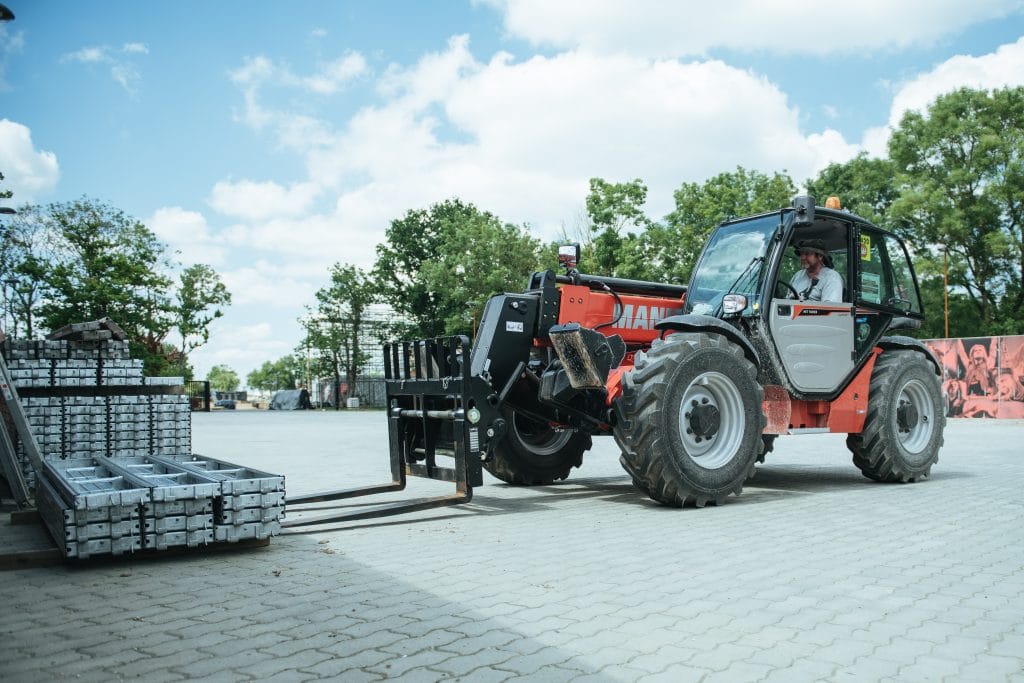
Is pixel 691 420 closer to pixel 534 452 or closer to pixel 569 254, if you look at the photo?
pixel 569 254

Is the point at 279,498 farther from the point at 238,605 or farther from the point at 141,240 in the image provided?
the point at 141,240

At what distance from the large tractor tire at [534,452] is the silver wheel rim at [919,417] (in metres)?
3.58

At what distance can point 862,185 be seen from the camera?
45875 millimetres

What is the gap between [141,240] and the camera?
124 ft

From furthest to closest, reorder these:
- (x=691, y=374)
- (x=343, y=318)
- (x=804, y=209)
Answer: (x=343, y=318) → (x=804, y=209) → (x=691, y=374)

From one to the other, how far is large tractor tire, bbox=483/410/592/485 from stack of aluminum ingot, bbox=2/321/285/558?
10.0 feet

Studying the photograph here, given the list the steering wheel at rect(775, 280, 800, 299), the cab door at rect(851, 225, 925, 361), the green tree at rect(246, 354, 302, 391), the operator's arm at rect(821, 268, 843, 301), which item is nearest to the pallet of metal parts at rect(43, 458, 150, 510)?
the steering wheel at rect(775, 280, 800, 299)

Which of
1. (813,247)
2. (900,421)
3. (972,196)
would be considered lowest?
(900,421)

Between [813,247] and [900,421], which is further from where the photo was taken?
[900,421]

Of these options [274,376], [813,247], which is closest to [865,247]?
[813,247]

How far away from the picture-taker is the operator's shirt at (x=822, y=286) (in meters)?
8.45

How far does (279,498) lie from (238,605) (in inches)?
56.5

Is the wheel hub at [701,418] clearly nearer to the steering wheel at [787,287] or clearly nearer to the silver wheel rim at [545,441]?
the steering wheel at [787,287]

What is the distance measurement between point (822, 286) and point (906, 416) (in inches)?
Result: 73.9
